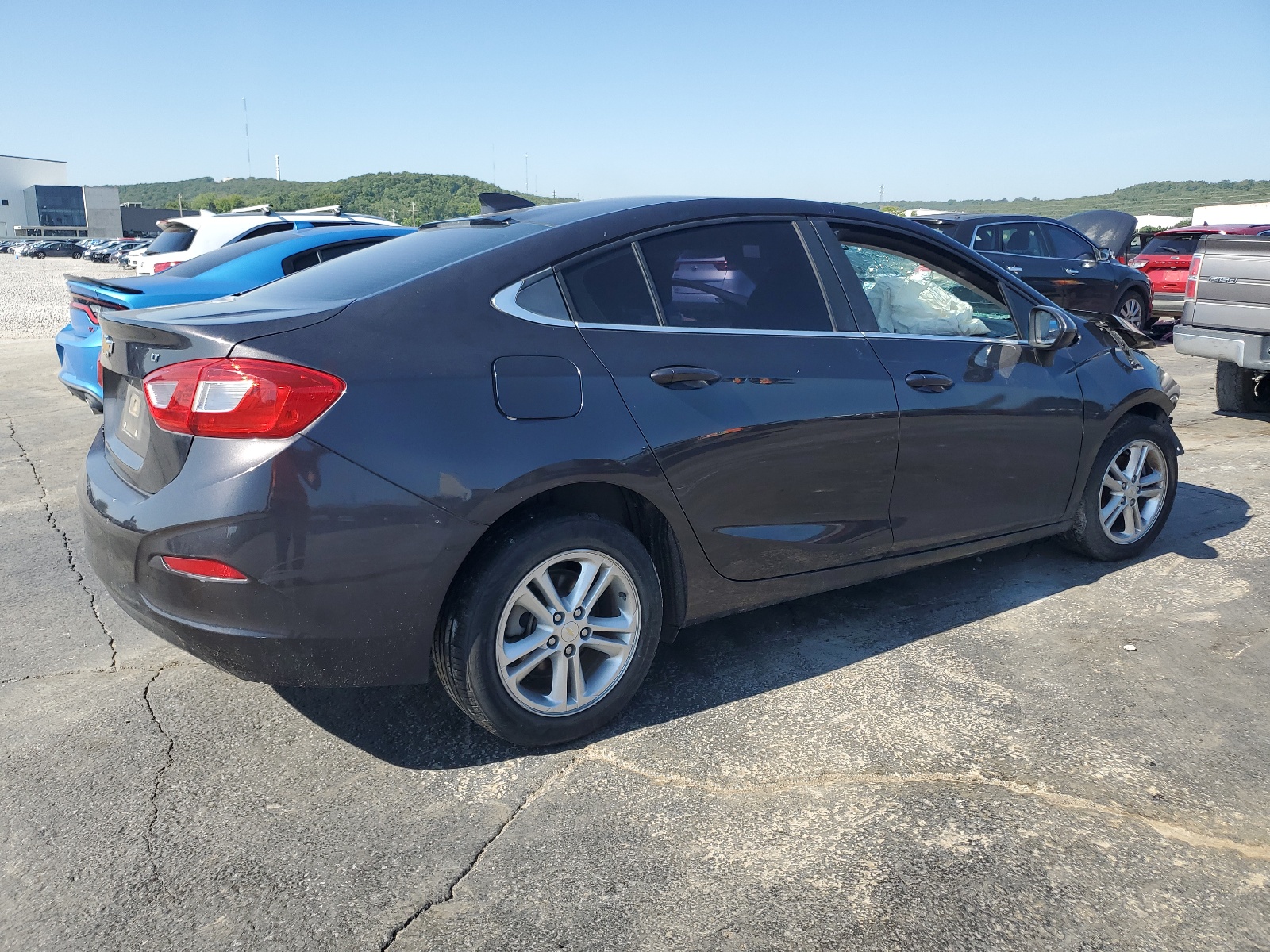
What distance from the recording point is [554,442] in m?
2.78

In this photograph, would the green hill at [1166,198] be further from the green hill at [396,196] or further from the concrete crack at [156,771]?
the concrete crack at [156,771]

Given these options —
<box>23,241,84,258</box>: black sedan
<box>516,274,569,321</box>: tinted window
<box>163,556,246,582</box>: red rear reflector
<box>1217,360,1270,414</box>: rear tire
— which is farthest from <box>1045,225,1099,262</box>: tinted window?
<box>23,241,84,258</box>: black sedan

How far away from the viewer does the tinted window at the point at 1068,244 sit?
465 inches

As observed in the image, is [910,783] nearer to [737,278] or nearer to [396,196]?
[737,278]

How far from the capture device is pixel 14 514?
5316 millimetres

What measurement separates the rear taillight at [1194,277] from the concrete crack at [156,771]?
7962 millimetres

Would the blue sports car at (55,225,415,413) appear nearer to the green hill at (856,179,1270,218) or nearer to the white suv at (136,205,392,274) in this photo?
the white suv at (136,205,392,274)

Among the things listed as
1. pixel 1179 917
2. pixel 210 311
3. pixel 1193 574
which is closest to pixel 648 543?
pixel 210 311

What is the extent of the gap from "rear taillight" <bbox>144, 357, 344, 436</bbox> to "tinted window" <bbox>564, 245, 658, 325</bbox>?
0.82 m

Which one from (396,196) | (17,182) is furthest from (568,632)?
(17,182)

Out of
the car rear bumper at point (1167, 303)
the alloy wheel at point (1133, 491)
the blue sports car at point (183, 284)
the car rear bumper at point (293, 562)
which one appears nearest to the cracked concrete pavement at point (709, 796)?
the car rear bumper at point (293, 562)

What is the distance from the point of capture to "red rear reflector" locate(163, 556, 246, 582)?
2.50 m

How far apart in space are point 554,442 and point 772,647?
142 centimetres

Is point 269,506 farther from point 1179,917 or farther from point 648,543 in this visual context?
point 1179,917
